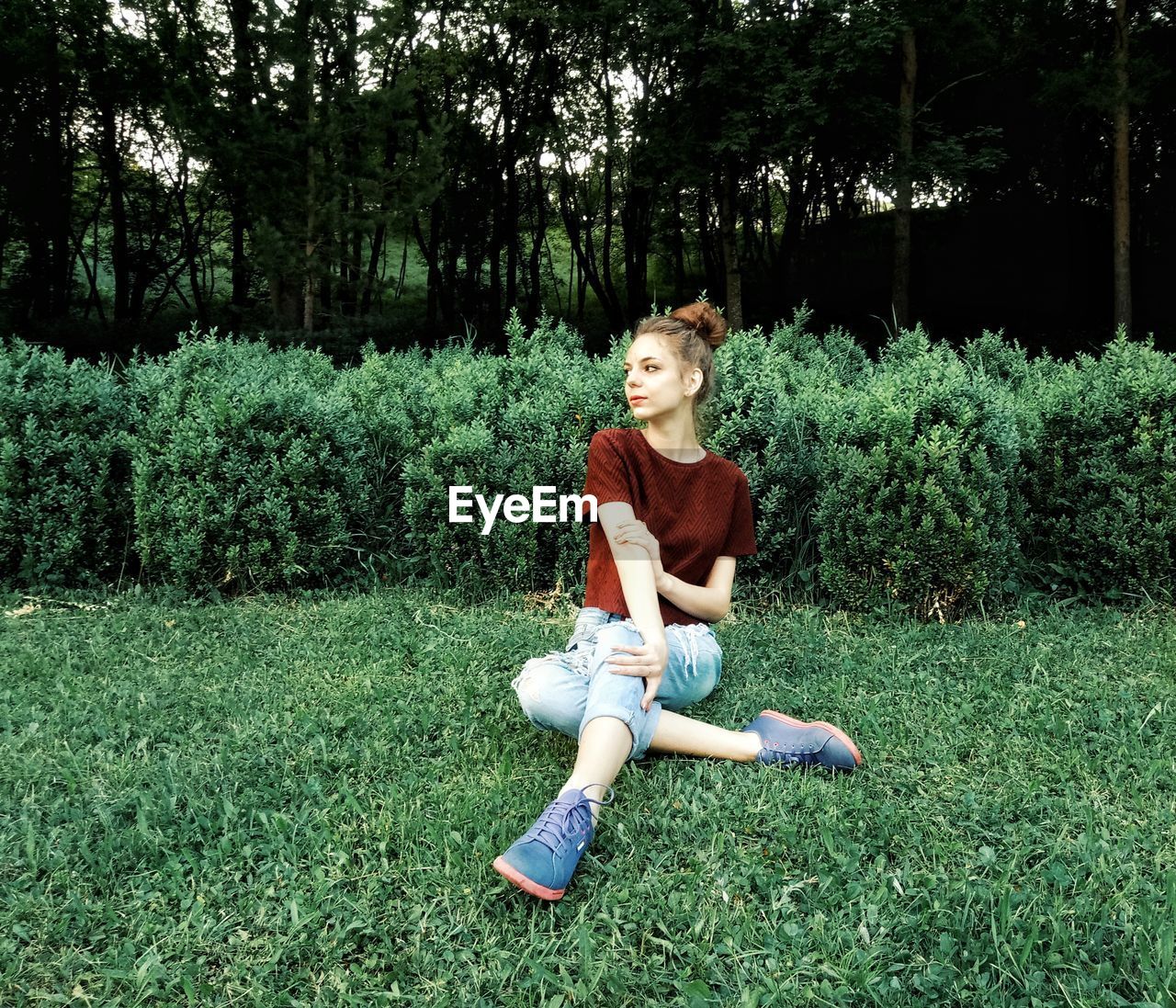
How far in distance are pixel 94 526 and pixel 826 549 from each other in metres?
3.89

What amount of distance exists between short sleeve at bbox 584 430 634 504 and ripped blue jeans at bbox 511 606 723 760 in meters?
0.41

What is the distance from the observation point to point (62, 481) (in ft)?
15.4

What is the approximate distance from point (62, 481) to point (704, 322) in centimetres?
376

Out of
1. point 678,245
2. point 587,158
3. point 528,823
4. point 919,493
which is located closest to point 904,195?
point 678,245

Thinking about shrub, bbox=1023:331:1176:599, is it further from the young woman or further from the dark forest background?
the dark forest background

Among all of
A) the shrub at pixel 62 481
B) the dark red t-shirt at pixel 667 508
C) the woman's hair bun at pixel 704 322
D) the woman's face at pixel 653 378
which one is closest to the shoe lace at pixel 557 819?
the dark red t-shirt at pixel 667 508

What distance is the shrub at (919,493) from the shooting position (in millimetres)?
A: 4043

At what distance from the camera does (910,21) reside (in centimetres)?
1503

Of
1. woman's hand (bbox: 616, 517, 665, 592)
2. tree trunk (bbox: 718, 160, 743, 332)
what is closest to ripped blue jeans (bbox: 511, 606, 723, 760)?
woman's hand (bbox: 616, 517, 665, 592)

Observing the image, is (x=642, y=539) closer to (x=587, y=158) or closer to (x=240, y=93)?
(x=240, y=93)

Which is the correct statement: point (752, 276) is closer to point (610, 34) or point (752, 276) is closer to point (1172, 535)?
point (610, 34)

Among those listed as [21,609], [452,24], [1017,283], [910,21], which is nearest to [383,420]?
[21,609]

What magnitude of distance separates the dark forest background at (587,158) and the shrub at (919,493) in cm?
997

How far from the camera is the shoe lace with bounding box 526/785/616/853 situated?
84.2 inches
